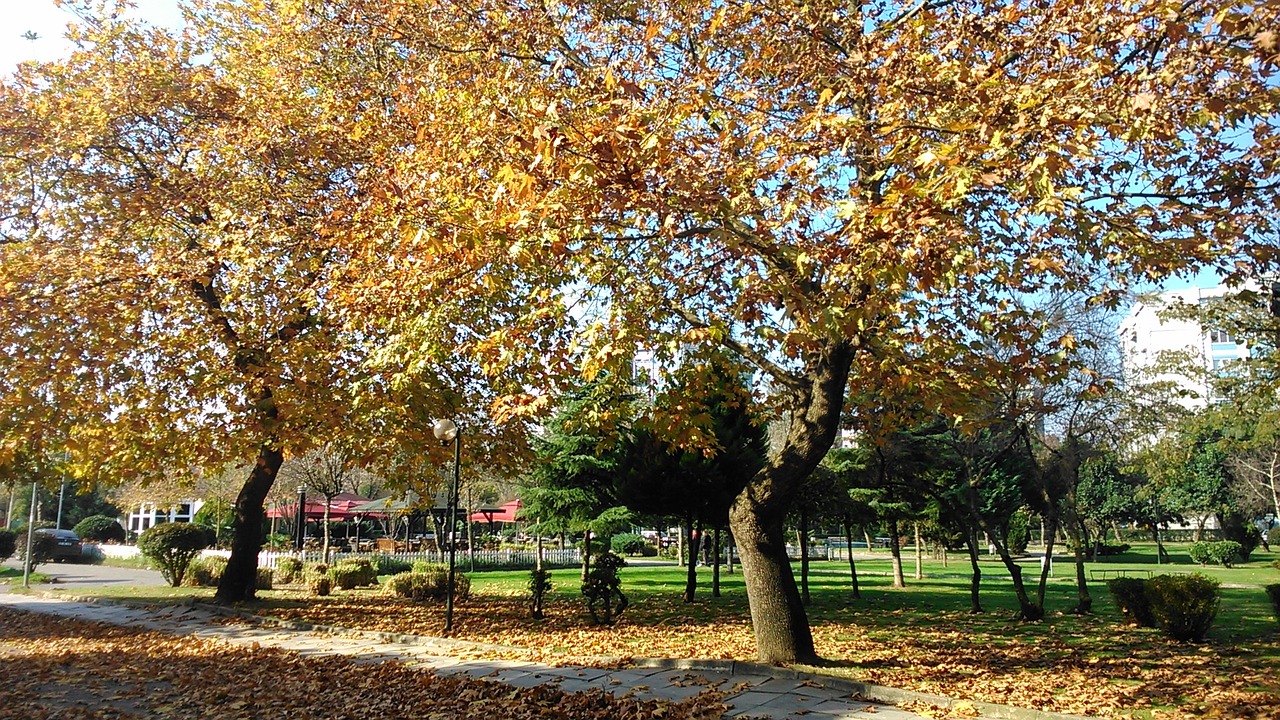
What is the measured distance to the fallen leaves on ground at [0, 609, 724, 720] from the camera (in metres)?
7.32

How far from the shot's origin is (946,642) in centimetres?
1132

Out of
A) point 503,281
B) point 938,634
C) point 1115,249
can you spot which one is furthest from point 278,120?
point 938,634

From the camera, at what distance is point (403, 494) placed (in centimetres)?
1498

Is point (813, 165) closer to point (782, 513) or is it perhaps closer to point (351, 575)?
point (782, 513)

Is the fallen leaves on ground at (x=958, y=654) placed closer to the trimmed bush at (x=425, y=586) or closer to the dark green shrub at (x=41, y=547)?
the trimmed bush at (x=425, y=586)

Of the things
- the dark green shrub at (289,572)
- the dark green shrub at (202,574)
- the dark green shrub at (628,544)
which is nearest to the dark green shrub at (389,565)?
the dark green shrub at (289,572)

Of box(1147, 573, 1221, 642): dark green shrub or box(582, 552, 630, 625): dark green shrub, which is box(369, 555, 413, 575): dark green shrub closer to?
box(582, 552, 630, 625): dark green shrub

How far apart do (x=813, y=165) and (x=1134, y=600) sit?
11.3 metres

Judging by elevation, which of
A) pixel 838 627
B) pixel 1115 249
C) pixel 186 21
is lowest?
pixel 838 627

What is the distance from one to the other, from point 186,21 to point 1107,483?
2256 inches

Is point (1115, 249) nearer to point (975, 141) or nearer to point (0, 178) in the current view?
point (975, 141)

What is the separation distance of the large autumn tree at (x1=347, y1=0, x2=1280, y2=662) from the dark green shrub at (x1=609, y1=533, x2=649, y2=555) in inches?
1307

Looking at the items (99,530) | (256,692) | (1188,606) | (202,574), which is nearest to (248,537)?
(202,574)

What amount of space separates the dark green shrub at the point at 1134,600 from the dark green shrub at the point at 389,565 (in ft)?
67.2
